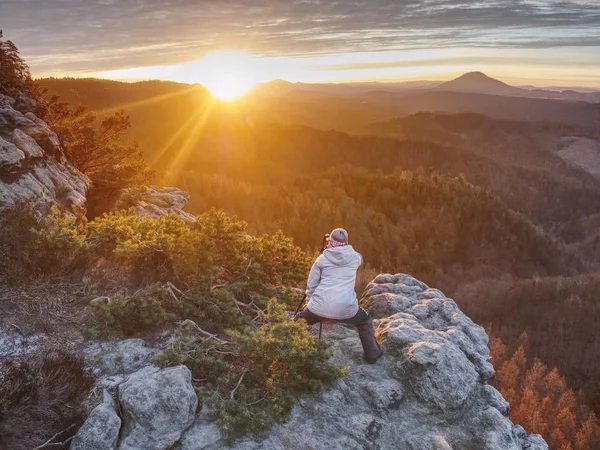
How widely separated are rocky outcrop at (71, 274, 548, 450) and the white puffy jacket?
81 cm

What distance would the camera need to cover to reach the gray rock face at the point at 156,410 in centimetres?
Answer: 652

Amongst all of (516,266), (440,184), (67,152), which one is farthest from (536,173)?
(67,152)

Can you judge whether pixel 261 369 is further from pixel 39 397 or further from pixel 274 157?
pixel 274 157

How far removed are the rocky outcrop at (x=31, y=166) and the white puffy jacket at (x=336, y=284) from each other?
287 inches

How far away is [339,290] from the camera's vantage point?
8.52 m

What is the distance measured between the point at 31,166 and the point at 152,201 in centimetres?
697

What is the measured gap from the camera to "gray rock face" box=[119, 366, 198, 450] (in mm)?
6520

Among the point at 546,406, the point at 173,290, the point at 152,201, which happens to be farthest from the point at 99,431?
the point at 546,406

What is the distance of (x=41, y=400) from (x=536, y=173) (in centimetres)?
20294

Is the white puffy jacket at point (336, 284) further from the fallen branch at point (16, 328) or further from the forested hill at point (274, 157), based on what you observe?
the forested hill at point (274, 157)

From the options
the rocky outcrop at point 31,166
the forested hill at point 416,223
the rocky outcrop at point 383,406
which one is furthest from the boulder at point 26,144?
the forested hill at point 416,223

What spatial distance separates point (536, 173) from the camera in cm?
18200

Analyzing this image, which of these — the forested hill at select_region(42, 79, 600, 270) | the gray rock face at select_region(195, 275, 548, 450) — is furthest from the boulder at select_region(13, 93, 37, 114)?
the forested hill at select_region(42, 79, 600, 270)

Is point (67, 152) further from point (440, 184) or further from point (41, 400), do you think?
point (440, 184)
